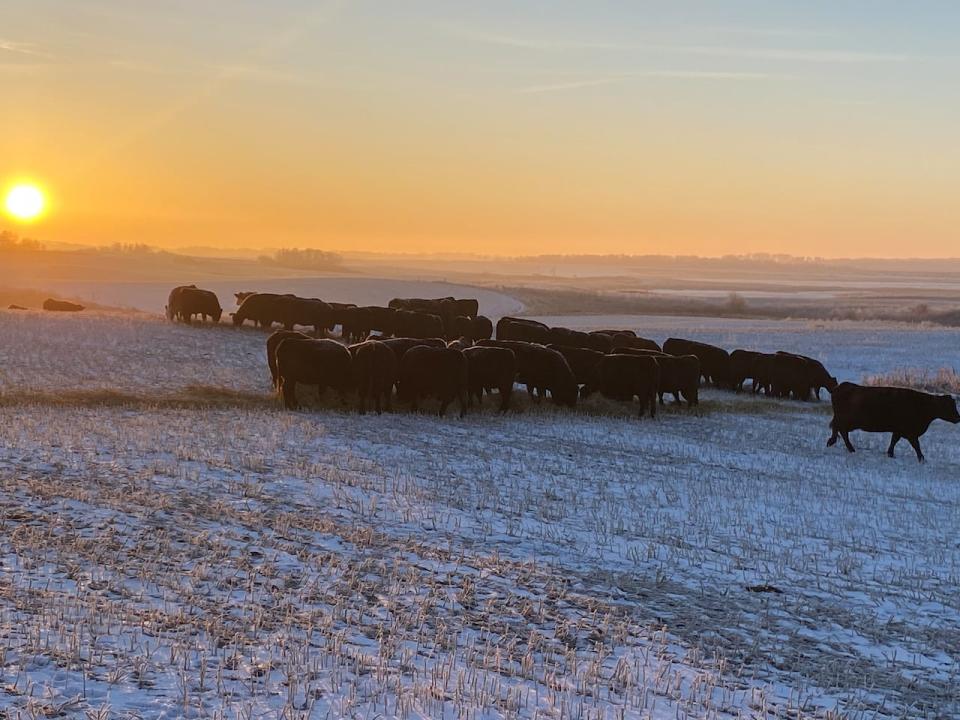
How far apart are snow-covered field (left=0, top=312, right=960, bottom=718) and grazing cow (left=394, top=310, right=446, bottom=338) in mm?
15501

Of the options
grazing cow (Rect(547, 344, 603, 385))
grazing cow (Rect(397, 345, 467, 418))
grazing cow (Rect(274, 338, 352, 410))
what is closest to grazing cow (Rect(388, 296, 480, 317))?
grazing cow (Rect(547, 344, 603, 385))

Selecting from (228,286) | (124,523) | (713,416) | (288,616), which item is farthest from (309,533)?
(228,286)

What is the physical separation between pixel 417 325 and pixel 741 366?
443 inches

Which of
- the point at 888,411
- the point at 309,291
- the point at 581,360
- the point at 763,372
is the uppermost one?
the point at 309,291

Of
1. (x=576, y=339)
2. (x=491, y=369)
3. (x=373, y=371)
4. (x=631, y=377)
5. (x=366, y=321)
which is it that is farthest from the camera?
(x=366, y=321)

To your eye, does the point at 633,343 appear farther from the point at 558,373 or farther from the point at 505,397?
Answer: the point at 505,397

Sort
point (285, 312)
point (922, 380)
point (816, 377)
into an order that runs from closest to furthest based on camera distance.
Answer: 1. point (816, 377)
2. point (922, 380)
3. point (285, 312)

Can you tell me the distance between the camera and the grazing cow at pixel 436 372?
21000 millimetres

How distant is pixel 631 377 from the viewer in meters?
24.3

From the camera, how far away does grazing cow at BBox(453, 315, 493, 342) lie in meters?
37.3

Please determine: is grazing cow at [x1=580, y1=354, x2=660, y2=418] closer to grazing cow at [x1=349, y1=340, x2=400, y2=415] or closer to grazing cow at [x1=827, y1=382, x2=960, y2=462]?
grazing cow at [x1=827, y1=382, x2=960, y2=462]

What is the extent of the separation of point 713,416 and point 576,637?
17654 millimetres

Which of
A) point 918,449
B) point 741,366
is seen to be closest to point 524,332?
point 741,366

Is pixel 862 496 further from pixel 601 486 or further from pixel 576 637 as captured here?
pixel 576 637
